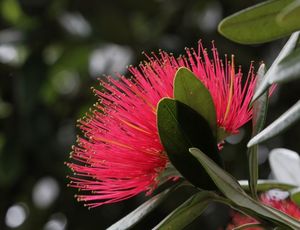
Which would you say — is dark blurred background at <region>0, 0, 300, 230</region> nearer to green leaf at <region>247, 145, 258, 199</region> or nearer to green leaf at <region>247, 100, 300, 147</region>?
green leaf at <region>247, 145, 258, 199</region>

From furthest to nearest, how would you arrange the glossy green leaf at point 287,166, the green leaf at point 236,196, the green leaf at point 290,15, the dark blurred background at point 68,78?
1. the dark blurred background at point 68,78
2. the glossy green leaf at point 287,166
3. the green leaf at point 236,196
4. the green leaf at point 290,15

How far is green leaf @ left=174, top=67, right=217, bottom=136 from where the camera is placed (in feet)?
2.96

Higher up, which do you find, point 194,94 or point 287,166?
point 194,94

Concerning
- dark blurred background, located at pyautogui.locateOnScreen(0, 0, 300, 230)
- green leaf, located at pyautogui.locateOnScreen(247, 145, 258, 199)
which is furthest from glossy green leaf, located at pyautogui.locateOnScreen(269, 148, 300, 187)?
dark blurred background, located at pyautogui.locateOnScreen(0, 0, 300, 230)

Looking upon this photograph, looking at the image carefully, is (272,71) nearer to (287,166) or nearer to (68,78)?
(287,166)

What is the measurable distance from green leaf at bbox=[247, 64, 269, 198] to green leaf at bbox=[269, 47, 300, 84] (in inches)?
5.8

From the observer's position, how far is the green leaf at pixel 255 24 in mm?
881

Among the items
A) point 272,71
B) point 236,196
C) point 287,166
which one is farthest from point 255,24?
point 287,166

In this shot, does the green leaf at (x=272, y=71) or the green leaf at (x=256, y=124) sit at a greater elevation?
the green leaf at (x=272, y=71)

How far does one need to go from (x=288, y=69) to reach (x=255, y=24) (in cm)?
13

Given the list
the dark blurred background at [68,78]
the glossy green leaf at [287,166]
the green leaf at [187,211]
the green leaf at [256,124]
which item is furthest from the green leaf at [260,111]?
the dark blurred background at [68,78]

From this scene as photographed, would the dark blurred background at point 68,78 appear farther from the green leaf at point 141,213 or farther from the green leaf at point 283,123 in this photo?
the green leaf at point 283,123

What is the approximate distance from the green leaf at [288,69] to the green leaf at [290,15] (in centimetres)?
3

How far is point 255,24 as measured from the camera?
2.90 feet
